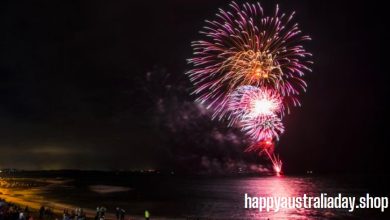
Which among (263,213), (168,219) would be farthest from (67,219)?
(263,213)

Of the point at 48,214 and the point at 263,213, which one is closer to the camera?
the point at 48,214

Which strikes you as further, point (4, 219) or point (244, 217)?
point (244, 217)

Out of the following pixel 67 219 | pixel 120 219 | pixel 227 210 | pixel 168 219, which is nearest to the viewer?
pixel 67 219

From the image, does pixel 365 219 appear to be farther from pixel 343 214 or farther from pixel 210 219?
pixel 210 219

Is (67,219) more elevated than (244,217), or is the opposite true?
(67,219)

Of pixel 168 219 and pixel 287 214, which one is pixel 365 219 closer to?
pixel 287 214

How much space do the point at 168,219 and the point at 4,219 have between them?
82.1 ft

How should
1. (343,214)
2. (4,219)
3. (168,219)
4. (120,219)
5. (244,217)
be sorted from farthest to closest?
(343,214) → (244,217) → (168,219) → (120,219) → (4,219)

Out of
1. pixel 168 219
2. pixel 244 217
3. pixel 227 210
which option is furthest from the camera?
pixel 227 210

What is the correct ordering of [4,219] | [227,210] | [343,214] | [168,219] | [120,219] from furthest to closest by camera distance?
[227,210] < [343,214] < [168,219] < [120,219] < [4,219]

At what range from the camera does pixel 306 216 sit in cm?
6231

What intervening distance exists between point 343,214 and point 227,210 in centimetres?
1869

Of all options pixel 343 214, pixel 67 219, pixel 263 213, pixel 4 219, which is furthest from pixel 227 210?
pixel 4 219

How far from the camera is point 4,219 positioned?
3125 cm
